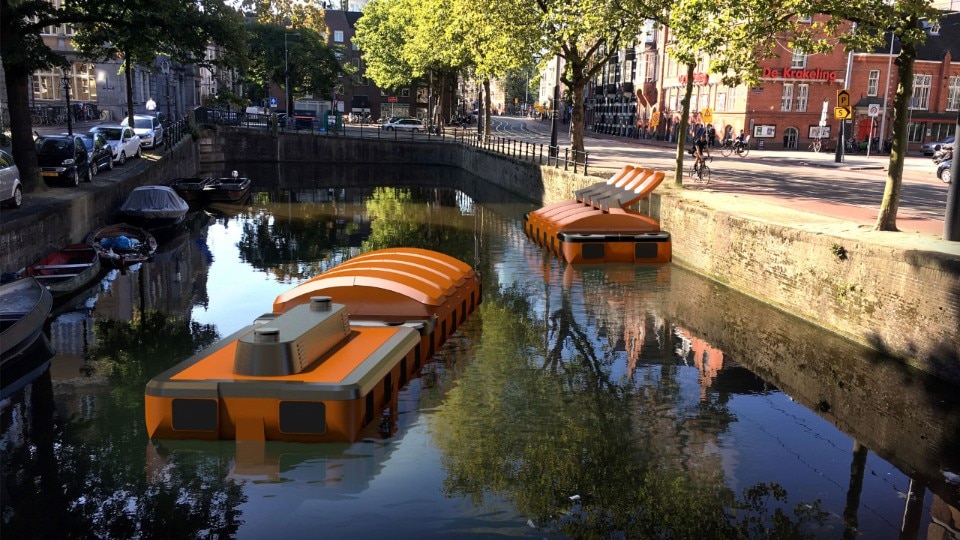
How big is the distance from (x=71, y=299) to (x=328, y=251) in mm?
9279

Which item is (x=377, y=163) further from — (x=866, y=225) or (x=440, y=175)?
(x=866, y=225)

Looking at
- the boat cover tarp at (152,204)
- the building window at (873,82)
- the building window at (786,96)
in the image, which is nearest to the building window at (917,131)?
the building window at (873,82)

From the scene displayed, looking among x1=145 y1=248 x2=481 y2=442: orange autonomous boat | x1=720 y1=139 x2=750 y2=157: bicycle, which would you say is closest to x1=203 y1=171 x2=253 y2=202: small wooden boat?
x1=720 y1=139 x2=750 y2=157: bicycle

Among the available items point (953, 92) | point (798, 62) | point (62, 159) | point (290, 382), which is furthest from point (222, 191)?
point (953, 92)

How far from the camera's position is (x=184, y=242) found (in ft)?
94.4

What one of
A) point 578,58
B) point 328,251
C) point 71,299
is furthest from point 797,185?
point 71,299

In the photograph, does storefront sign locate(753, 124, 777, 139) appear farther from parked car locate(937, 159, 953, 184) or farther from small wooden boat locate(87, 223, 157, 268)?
small wooden boat locate(87, 223, 157, 268)

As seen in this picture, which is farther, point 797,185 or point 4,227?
point 797,185

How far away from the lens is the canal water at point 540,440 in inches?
365

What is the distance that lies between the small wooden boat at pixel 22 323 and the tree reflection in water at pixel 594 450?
23.2 feet

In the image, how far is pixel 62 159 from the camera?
2756 cm

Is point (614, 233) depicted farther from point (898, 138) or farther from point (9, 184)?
point (9, 184)

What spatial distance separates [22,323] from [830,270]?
47.5ft

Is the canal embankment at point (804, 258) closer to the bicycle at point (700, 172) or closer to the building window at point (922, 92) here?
the bicycle at point (700, 172)
